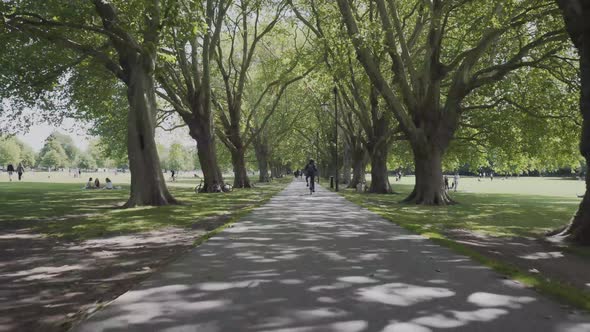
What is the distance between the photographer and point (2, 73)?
1902 cm

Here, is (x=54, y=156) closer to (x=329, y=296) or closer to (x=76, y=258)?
(x=76, y=258)

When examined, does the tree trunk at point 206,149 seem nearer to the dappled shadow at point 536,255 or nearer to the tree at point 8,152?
the dappled shadow at point 536,255

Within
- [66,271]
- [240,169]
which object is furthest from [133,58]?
[240,169]

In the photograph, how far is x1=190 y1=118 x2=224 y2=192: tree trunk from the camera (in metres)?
24.7

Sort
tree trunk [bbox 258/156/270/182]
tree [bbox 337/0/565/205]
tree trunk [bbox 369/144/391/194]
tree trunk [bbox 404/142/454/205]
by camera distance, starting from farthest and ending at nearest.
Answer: tree trunk [bbox 258/156/270/182] → tree trunk [bbox 369/144/391/194] → tree trunk [bbox 404/142/454/205] → tree [bbox 337/0/565/205]

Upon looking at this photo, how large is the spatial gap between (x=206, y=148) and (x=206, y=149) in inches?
2.9

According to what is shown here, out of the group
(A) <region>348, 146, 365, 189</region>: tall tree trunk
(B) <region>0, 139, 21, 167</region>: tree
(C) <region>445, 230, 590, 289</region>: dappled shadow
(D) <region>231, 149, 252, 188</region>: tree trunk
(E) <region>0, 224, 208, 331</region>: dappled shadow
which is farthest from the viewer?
(B) <region>0, 139, 21, 167</region>: tree

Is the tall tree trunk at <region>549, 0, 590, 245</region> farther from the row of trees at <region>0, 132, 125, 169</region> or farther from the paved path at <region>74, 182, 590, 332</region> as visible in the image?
the row of trees at <region>0, 132, 125, 169</region>

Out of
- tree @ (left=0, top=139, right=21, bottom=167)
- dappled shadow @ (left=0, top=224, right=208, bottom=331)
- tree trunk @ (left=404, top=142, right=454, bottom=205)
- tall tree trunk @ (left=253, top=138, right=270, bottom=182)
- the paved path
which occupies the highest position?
tree @ (left=0, top=139, right=21, bottom=167)

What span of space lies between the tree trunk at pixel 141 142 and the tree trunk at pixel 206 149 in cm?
785

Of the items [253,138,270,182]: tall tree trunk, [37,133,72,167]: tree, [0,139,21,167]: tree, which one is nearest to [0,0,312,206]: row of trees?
[253,138,270,182]: tall tree trunk

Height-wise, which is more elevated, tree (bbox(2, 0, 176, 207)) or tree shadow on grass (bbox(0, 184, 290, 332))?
tree (bbox(2, 0, 176, 207))

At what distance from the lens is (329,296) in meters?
4.48

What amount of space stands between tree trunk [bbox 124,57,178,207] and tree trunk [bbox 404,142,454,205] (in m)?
10.4
